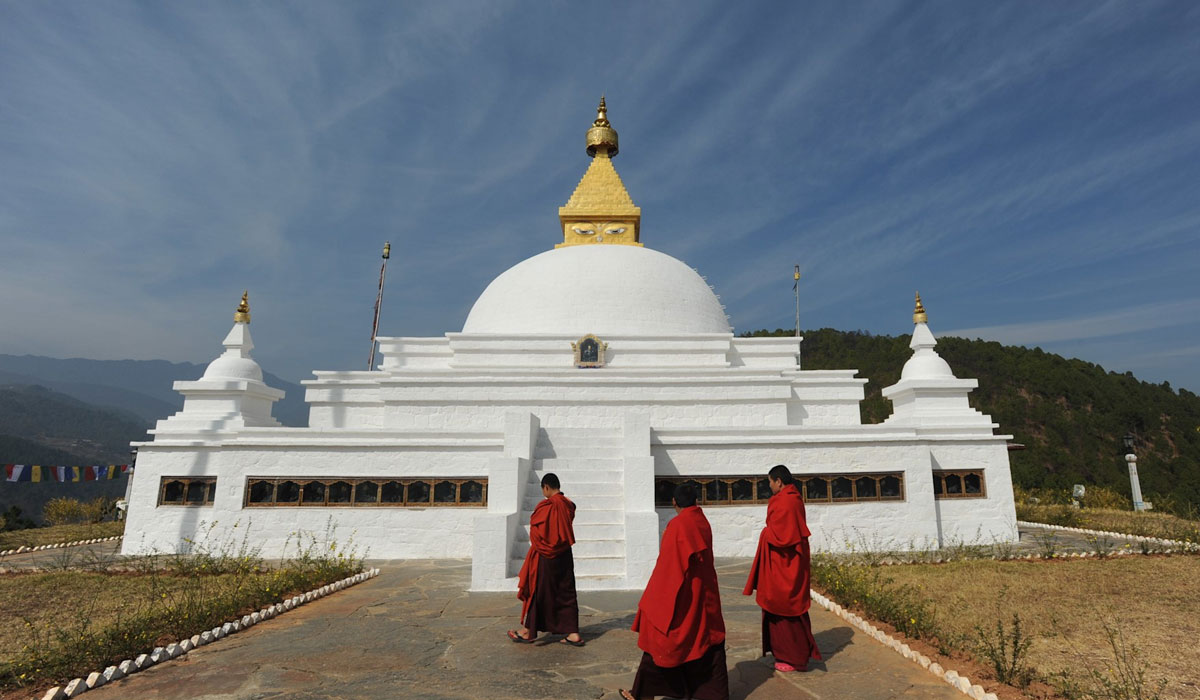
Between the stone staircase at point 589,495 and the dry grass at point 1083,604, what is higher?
the stone staircase at point 589,495

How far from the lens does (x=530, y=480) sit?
998 cm

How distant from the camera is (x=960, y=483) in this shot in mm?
11992

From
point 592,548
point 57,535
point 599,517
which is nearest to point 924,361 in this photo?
point 599,517

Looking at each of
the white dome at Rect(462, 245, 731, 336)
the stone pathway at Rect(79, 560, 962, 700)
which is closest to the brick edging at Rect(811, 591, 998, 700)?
the stone pathway at Rect(79, 560, 962, 700)

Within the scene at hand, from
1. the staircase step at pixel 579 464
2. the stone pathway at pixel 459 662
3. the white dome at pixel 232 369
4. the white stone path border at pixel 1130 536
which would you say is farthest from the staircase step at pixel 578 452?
the white stone path border at pixel 1130 536

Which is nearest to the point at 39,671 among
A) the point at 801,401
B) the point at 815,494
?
the point at 815,494

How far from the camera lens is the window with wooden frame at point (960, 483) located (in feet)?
39.1

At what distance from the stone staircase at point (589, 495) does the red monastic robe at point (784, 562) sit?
128 inches

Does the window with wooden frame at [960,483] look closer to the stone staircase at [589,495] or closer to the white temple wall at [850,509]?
the white temple wall at [850,509]

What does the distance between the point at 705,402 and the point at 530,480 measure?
549 centimetres

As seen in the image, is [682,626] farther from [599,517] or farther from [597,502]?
[597,502]

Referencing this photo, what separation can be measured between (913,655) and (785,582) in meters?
1.16

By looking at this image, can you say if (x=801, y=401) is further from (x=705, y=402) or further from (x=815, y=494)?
(x=815, y=494)

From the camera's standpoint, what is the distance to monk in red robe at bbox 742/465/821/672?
4.84m
